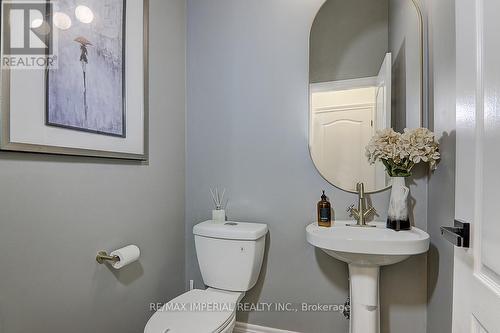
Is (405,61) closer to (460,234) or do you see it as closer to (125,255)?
(460,234)

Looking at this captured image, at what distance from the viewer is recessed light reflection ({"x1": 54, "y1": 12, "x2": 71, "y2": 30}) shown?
1.08 meters

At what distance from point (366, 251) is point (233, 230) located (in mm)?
689

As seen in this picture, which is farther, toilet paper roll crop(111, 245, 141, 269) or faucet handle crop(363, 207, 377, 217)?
faucet handle crop(363, 207, 377, 217)

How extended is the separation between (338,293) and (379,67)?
1.28 metres

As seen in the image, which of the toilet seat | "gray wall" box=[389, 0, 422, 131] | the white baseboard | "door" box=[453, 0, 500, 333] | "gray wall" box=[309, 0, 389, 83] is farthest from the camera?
the white baseboard

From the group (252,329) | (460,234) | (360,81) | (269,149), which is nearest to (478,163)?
(460,234)

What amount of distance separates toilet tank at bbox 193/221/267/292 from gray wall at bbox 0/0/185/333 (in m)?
0.28

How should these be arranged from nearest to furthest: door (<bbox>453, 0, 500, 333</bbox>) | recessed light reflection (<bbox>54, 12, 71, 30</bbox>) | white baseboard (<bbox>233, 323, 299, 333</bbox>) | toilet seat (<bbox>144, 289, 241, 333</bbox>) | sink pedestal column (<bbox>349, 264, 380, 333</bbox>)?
door (<bbox>453, 0, 500, 333</bbox>) < recessed light reflection (<bbox>54, 12, 71, 30</bbox>) < toilet seat (<bbox>144, 289, 241, 333</bbox>) < sink pedestal column (<bbox>349, 264, 380, 333</bbox>) < white baseboard (<bbox>233, 323, 299, 333</bbox>)

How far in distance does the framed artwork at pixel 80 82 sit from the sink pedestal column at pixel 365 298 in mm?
1244

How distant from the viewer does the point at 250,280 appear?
158 cm

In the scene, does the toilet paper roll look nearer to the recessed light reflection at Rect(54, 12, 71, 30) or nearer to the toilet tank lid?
the toilet tank lid

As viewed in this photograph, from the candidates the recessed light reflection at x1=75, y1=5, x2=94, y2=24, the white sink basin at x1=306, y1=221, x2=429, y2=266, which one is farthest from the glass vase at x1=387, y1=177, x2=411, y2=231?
the recessed light reflection at x1=75, y1=5, x2=94, y2=24

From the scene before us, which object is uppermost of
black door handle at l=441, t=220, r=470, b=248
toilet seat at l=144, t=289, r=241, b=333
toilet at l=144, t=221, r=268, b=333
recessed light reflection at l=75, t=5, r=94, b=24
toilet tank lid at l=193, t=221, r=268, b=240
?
recessed light reflection at l=75, t=5, r=94, b=24

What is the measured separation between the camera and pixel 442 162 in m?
1.24
